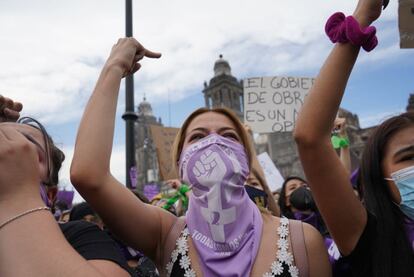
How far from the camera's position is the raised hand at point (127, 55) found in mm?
1615

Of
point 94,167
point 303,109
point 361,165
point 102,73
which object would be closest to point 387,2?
point 303,109

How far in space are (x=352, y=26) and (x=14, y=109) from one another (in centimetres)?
148

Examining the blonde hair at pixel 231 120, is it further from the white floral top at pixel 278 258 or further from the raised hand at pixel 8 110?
the raised hand at pixel 8 110

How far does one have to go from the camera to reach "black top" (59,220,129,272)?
4.17 feet

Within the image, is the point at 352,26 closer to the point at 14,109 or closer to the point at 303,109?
the point at 303,109

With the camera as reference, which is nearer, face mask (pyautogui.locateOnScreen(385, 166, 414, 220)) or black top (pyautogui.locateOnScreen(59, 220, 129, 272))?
black top (pyautogui.locateOnScreen(59, 220, 129, 272))

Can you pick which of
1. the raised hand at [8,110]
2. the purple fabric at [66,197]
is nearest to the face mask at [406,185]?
the raised hand at [8,110]

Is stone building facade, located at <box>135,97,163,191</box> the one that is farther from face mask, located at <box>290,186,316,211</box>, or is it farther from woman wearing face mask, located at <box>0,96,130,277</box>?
woman wearing face mask, located at <box>0,96,130,277</box>

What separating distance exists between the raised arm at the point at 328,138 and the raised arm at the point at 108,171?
70 centimetres

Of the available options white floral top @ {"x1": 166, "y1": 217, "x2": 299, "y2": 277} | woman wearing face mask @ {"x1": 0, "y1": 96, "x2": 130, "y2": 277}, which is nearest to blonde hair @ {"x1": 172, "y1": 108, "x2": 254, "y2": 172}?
white floral top @ {"x1": 166, "y1": 217, "x2": 299, "y2": 277}

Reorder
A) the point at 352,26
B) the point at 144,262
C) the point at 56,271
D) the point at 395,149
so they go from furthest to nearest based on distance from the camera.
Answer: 1. the point at 144,262
2. the point at 395,149
3. the point at 352,26
4. the point at 56,271

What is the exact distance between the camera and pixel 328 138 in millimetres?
1451

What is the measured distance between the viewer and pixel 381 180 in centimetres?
168

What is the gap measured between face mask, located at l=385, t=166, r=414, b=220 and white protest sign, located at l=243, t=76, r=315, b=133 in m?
4.49
